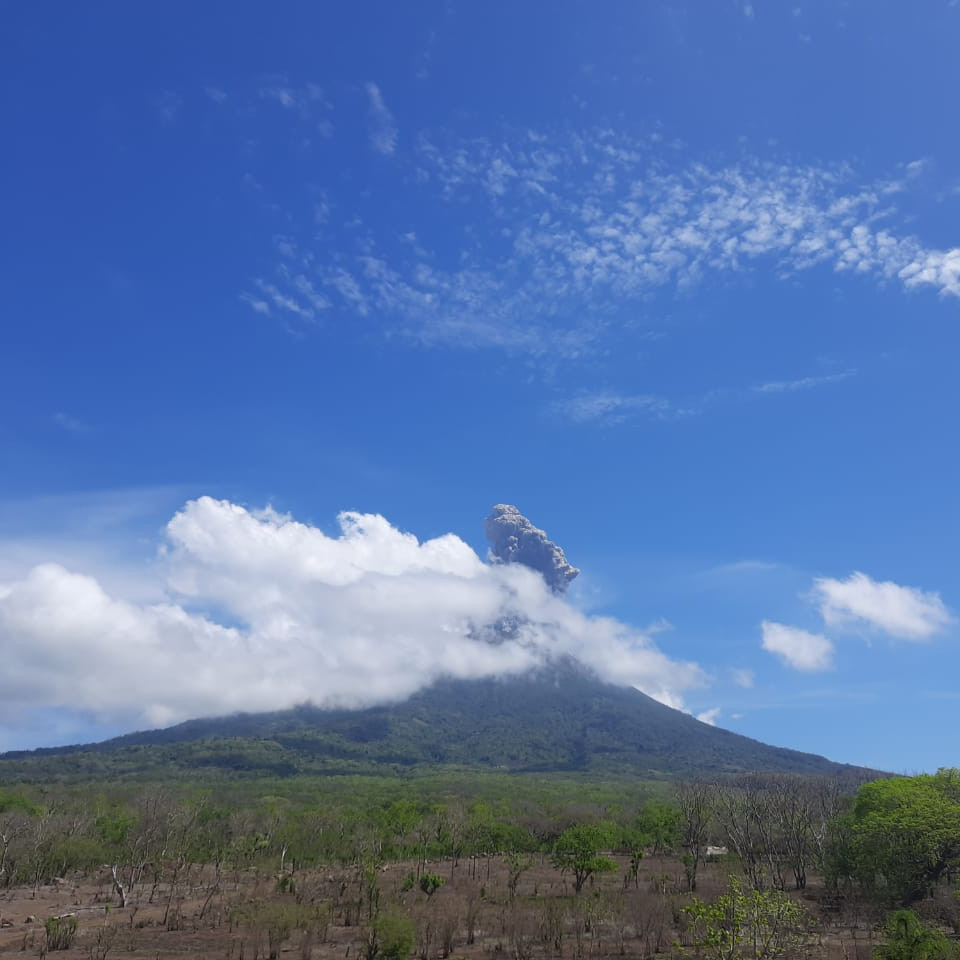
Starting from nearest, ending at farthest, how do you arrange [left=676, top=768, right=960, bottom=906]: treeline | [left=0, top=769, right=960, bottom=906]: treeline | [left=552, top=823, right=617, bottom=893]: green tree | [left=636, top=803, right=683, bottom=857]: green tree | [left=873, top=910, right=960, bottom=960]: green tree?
[left=873, top=910, right=960, bottom=960]: green tree, [left=676, top=768, right=960, bottom=906]: treeline, [left=0, top=769, right=960, bottom=906]: treeline, [left=552, top=823, right=617, bottom=893]: green tree, [left=636, top=803, right=683, bottom=857]: green tree

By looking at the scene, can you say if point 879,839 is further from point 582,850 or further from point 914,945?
point 582,850

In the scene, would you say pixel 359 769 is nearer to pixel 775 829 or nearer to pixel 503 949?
pixel 775 829

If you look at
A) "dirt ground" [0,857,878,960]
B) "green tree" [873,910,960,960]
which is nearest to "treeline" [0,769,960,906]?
"dirt ground" [0,857,878,960]

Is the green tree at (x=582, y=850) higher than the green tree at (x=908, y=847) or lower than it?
lower

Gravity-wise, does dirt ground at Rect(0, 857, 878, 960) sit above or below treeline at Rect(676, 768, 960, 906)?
below

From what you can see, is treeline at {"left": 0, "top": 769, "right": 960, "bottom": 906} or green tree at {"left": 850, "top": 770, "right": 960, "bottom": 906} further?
treeline at {"left": 0, "top": 769, "right": 960, "bottom": 906}

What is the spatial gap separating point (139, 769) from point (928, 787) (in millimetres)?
181847

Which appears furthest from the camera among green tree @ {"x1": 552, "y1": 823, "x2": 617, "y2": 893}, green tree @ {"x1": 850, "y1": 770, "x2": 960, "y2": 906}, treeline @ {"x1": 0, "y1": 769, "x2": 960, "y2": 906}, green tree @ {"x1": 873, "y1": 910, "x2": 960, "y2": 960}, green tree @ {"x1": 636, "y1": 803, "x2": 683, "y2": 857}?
green tree @ {"x1": 636, "y1": 803, "x2": 683, "y2": 857}

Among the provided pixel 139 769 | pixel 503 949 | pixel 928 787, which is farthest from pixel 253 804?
pixel 139 769

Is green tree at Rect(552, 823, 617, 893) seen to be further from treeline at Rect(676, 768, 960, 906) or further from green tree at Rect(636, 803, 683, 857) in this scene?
green tree at Rect(636, 803, 683, 857)

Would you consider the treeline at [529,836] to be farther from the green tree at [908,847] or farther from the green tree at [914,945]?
the green tree at [914,945]

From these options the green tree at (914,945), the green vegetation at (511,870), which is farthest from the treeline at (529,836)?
the green tree at (914,945)

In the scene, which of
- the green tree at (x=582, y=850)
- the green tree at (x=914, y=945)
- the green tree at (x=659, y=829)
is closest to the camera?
the green tree at (x=914, y=945)

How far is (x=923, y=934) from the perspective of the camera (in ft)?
78.8
